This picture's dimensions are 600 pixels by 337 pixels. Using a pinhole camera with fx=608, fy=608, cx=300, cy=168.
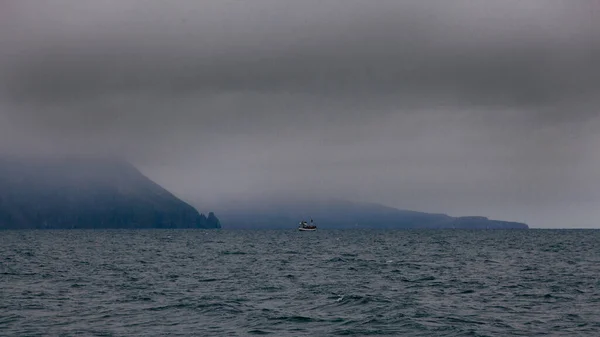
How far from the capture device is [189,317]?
3709cm

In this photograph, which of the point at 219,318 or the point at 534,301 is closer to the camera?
the point at 219,318

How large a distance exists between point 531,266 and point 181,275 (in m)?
44.4

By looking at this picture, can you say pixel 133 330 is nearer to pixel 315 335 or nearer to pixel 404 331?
pixel 315 335

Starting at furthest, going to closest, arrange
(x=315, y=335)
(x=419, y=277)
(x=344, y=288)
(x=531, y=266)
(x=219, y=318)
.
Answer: (x=531, y=266) → (x=419, y=277) → (x=344, y=288) → (x=219, y=318) → (x=315, y=335)

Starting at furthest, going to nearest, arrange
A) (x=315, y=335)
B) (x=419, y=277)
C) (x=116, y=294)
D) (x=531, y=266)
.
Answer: (x=531, y=266) < (x=419, y=277) < (x=116, y=294) < (x=315, y=335)

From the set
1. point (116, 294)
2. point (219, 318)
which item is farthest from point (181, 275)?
point (219, 318)

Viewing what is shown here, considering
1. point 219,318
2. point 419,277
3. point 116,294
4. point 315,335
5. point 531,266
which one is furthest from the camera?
point 531,266

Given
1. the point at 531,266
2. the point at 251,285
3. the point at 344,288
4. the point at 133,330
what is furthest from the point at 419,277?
the point at 133,330

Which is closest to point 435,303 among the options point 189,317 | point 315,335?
point 315,335

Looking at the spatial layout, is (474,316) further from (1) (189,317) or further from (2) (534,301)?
(1) (189,317)

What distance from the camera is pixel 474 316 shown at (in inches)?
1475

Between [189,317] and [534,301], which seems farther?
[534,301]

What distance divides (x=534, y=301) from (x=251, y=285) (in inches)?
A: 933

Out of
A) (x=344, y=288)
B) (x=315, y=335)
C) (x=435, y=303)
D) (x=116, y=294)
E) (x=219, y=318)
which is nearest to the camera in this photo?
(x=315, y=335)
